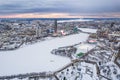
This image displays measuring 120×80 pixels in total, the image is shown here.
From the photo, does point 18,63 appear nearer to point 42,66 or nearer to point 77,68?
point 42,66

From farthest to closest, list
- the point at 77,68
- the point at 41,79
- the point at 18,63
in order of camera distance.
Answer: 1. the point at 18,63
2. the point at 77,68
3. the point at 41,79

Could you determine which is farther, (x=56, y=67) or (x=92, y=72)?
(x=56, y=67)

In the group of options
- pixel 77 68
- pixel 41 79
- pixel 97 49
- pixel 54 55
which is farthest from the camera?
pixel 97 49

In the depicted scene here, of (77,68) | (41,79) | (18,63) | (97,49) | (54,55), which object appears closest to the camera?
(41,79)

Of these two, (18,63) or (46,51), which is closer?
(18,63)

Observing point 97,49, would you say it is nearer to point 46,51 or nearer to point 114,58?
point 114,58

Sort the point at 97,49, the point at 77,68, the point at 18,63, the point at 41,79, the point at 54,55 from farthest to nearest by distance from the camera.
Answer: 1. the point at 97,49
2. the point at 54,55
3. the point at 18,63
4. the point at 77,68
5. the point at 41,79

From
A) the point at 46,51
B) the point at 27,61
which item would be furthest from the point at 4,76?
the point at 46,51

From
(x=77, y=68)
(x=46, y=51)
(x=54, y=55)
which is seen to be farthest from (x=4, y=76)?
(x=46, y=51)
